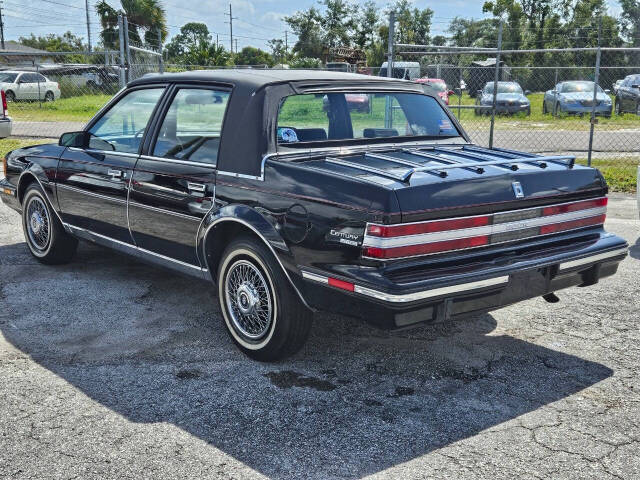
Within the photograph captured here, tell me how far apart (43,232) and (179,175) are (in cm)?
228

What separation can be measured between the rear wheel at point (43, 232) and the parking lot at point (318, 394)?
74 cm

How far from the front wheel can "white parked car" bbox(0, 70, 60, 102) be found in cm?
2777

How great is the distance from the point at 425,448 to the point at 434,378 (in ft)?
2.72

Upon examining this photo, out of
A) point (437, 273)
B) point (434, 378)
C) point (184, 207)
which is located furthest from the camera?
point (184, 207)

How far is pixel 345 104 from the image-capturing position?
4.93 metres

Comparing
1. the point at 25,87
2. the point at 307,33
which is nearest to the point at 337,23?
the point at 307,33

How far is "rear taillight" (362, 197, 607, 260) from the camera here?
370 cm

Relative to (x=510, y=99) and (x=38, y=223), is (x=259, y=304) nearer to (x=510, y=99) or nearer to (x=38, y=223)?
(x=38, y=223)

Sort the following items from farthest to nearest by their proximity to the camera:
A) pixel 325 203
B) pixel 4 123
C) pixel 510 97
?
pixel 510 97 < pixel 4 123 < pixel 325 203

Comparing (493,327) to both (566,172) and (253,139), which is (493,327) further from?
(253,139)

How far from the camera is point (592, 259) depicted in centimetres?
441

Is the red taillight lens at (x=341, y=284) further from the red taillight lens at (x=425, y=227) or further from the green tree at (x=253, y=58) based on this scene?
the green tree at (x=253, y=58)

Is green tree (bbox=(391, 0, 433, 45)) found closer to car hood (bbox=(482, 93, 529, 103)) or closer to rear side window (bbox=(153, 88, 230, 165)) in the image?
car hood (bbox=(482, 93, 529, 103))

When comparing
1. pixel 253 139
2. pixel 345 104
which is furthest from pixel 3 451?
pixel 345 104
